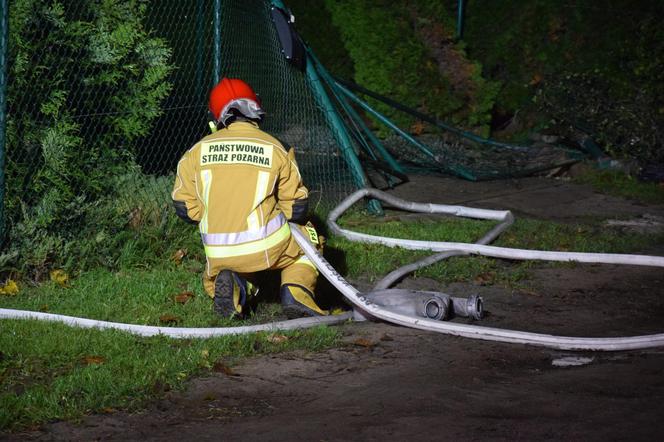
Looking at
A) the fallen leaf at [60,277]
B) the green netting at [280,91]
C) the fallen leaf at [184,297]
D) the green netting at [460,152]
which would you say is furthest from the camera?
the green netting at [460,152]

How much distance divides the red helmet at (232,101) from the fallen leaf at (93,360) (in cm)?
172

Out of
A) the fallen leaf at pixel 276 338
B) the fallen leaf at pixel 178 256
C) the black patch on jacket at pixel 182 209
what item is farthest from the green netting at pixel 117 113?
the fallen leaf at pixel 276 338

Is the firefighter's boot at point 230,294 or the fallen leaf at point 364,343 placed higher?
the firefighter's boot at point 230,294

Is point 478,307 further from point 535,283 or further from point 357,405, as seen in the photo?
point 357,405

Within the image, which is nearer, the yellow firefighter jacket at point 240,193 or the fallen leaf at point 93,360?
the fallen leaf at point 93,360

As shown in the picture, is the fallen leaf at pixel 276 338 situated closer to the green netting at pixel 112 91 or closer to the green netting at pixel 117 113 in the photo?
the green netting at pixel 117 113

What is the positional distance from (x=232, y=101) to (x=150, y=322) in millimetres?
1420

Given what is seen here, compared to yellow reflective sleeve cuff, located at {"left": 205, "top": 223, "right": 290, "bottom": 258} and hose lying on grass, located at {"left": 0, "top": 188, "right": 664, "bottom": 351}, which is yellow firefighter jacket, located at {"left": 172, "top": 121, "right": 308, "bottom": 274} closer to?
yellow reflective sleeve cuff, located at {"left": 205, "top": 223, "right": 290, "bottom": 258}

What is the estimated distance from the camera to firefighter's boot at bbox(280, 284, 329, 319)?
6.18 m

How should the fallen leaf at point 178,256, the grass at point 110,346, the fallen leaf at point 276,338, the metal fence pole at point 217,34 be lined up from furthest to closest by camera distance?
the metal fence pole at point 217,34, the fallen leaf at point 178,256, the fallen leaf at point 276,338, the grass at point 110,346

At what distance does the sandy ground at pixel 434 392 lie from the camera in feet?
14.2

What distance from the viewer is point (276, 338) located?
5.75 metres

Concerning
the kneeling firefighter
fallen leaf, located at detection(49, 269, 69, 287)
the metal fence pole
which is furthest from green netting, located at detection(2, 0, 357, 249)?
the kneeling firefighter

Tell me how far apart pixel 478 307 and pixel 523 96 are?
26.7 ft
